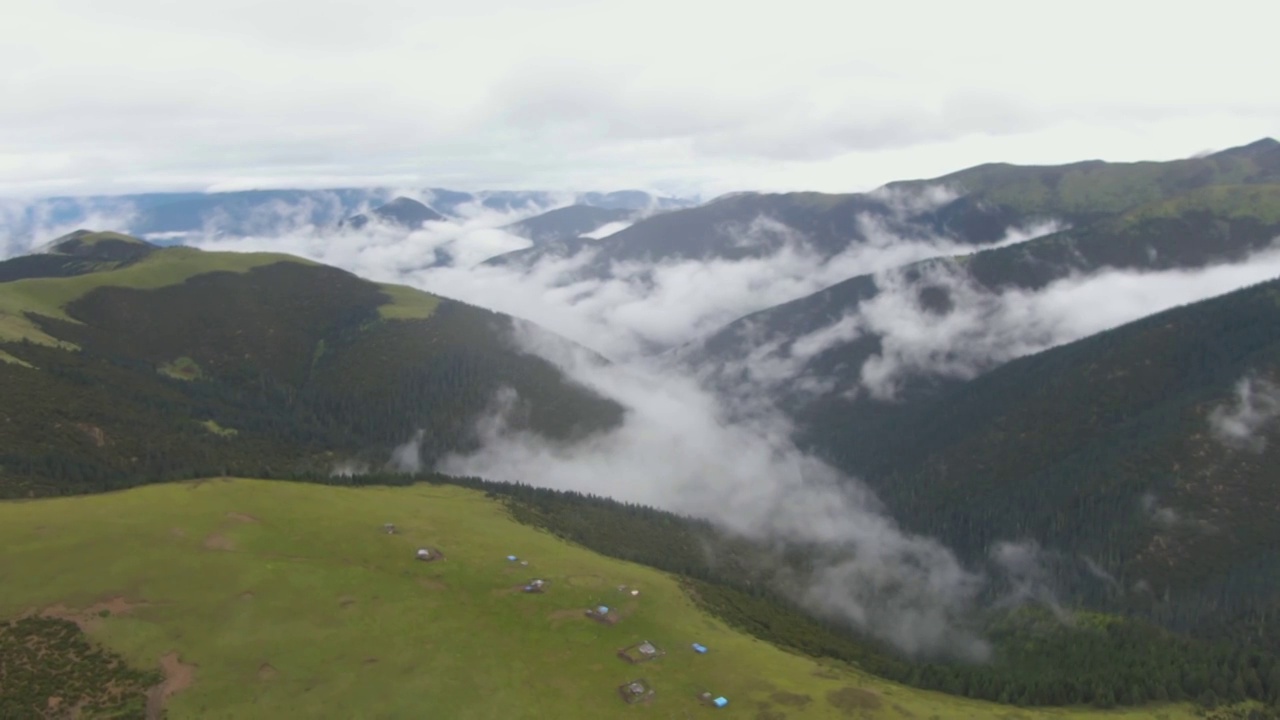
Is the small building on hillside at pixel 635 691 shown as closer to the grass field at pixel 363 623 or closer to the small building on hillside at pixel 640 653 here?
the grass field at pixel 363 623

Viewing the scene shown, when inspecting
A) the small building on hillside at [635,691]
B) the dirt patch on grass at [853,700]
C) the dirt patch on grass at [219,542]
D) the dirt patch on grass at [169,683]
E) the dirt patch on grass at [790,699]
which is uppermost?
the dirt patch on grass at [219,542]

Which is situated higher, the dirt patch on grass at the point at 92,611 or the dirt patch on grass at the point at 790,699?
the dirt patch on grass at the point at 92,611

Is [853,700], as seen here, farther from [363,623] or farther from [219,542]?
[219,542]

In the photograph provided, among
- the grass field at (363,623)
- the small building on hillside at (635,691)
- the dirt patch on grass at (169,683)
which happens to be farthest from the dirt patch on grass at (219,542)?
the small building on hillside at (635,691)

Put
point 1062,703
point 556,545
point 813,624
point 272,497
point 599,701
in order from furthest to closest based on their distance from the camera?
1. point 813,624
2. point 556,545
3. point 272,497
4. point 1062,703
5. point 599,701

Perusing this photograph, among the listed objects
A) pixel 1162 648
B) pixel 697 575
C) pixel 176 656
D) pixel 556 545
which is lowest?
pixel 1162 648

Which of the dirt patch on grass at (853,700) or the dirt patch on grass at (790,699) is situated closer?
the dirt patch on grass at (790,699)

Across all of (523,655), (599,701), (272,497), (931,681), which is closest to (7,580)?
(272,497)

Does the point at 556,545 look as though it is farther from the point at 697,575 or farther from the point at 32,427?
the point at 32,427
